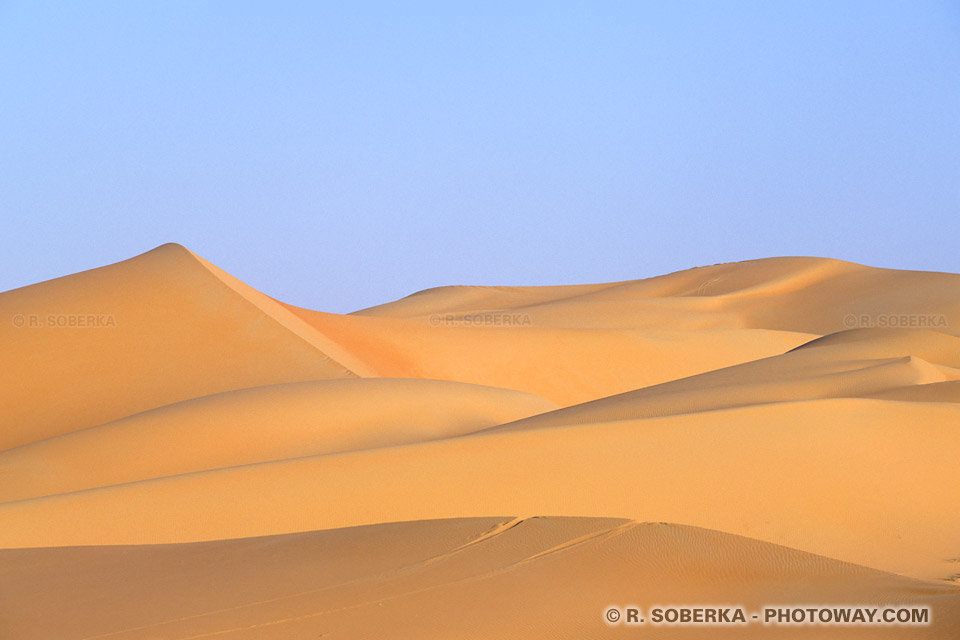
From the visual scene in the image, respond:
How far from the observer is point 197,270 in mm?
17484

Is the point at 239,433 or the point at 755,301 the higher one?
the point at 755,301

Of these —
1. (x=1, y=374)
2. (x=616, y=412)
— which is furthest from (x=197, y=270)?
(x=616, y=412)

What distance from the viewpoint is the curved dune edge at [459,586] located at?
3.78 meters

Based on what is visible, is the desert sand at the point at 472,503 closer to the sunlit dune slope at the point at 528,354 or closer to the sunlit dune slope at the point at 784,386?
the sunlit dune slope at the point at 784,386

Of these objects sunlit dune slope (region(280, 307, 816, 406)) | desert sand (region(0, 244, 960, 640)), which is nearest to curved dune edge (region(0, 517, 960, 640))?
desert sand (region(0, 244, 960, 640))

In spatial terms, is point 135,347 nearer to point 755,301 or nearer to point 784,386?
point 784,386

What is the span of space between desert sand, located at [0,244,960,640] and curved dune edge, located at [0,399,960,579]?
20mm

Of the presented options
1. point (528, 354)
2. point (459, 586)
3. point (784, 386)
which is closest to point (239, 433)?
point (784, 386)

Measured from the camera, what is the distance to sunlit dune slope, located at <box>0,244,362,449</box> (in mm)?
14328

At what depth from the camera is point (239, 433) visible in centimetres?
1024

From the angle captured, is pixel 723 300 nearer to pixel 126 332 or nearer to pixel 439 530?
pixel 126 332

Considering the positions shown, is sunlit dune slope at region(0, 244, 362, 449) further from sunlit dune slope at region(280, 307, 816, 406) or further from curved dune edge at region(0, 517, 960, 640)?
curved dune edge at region(0, 517, 960, 640)

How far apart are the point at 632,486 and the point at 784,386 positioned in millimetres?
4110

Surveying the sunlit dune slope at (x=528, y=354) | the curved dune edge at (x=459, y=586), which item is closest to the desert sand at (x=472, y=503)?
the curved dune edge at (x=459, y=586)
